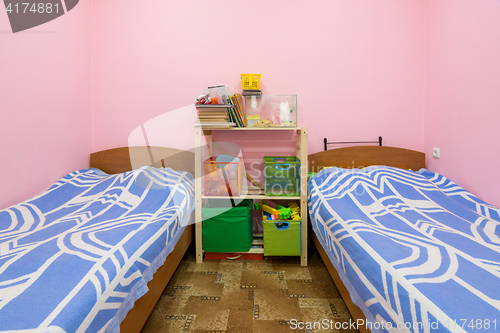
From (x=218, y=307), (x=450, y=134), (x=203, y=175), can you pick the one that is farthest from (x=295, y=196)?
(x=450, y=134)

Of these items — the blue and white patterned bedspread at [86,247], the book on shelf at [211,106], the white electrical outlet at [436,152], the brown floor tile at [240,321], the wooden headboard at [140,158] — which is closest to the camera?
the blue and white patterned bedspread at [86,247]

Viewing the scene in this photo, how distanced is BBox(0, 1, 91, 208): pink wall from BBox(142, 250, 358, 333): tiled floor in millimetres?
1191

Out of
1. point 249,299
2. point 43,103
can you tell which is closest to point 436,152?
point 249,299

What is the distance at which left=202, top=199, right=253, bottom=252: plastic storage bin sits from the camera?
195cm

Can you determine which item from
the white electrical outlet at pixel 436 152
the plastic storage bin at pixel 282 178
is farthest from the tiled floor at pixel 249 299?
the white electrical outlet at pixel 436 152

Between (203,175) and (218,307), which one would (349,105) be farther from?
(218,307)

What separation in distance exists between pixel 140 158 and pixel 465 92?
99.4 inches

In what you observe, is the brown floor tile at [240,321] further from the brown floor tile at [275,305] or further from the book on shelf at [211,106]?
the book on shelf at [211,106]

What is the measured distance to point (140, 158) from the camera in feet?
7.69

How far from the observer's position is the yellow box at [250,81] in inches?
83.7

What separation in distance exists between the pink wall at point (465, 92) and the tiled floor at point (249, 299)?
119 cm

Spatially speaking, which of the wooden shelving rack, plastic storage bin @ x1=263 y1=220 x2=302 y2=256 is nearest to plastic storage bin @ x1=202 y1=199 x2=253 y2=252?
the wooden shelving rack

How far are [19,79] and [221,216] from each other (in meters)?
1.58

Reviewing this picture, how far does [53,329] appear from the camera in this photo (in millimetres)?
652
